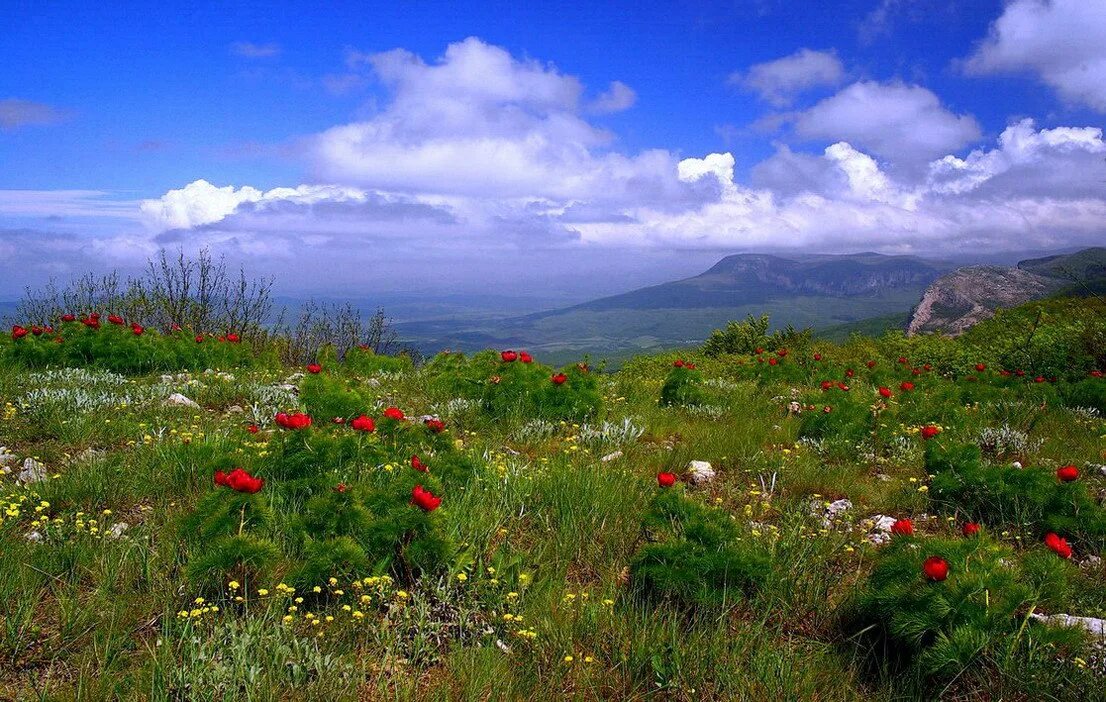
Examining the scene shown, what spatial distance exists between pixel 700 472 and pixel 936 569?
3020 millimetres

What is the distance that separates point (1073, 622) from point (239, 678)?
11.8 ft

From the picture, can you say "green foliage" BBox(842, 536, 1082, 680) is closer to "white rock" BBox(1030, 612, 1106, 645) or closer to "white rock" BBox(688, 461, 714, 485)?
"white rock" BBox(1030, 612, 1106, 645)

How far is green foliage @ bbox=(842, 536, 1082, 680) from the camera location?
8.61 feet

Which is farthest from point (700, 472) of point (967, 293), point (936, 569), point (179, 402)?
point (967, 293)

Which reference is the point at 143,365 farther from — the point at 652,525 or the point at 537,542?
the point at 652,525

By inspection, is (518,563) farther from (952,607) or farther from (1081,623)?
(1081,623)

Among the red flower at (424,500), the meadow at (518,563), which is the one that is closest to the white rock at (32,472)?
the meadow at (518,563)

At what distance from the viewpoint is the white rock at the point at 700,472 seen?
18.5ft

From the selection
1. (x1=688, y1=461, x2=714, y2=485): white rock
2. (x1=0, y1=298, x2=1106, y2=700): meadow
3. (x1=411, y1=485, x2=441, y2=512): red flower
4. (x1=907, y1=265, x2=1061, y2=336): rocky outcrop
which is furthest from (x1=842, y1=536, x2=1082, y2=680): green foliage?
(x1=907, y1=265, x2=1061, y2=336): rocky outcrop

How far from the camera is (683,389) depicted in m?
8.88

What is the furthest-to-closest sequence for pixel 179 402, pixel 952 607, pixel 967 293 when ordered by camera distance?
pixel 967 293 < pixel 179 402 < pixel 952 607

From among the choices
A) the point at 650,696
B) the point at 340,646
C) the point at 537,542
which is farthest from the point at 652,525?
the point at 340,646

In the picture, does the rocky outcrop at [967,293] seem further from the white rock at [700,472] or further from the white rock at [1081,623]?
the white rock at [1081,623]

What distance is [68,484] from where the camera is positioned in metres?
4.19
